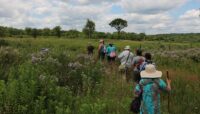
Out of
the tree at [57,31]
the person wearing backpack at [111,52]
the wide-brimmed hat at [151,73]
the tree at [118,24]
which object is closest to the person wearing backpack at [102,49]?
the person wearing backpack at [111,52]

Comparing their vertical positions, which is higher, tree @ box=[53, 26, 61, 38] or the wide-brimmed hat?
the wide-brimmed hat

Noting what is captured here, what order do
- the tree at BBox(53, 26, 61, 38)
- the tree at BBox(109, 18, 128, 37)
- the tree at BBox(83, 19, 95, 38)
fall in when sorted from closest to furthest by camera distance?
the tree at BBox(53, 26, 61, 38), the tree at BBox(83, 19, 95, 38), the tree at BBox(109, 18, 128, 37)

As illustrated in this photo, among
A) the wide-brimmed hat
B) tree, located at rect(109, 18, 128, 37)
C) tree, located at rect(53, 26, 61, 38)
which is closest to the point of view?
the wide-brimmed hat

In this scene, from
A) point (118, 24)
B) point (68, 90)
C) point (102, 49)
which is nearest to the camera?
point (68, 90)

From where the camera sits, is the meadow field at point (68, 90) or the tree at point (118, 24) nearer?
the meadow field at point (68, 90)

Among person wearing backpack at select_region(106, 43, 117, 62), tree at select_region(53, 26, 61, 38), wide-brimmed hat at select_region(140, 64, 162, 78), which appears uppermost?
wide-brimmed hat at select_region(140, 64, 162, 78)

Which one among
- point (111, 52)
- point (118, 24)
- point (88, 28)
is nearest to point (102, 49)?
point (111, 52)

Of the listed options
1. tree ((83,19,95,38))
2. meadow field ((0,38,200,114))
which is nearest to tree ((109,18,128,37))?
tree ((83,19,95,38))

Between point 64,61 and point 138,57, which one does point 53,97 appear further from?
point 64,61

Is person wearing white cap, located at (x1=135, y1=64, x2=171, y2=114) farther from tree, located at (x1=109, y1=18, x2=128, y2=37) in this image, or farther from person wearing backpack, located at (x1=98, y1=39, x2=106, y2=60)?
tree, located at (x1=109, y1=18, x2=128, y2=37)

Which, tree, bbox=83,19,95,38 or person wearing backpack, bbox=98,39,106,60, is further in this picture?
tree, bbox=83,19,95,38

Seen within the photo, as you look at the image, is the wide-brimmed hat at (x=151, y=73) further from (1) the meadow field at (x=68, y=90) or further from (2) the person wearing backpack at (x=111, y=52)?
(2) the person wearing backpack at (x=111, y=52)

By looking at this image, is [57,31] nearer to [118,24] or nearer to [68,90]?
[118,24]

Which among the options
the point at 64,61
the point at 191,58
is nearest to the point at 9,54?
the point at 64,61
